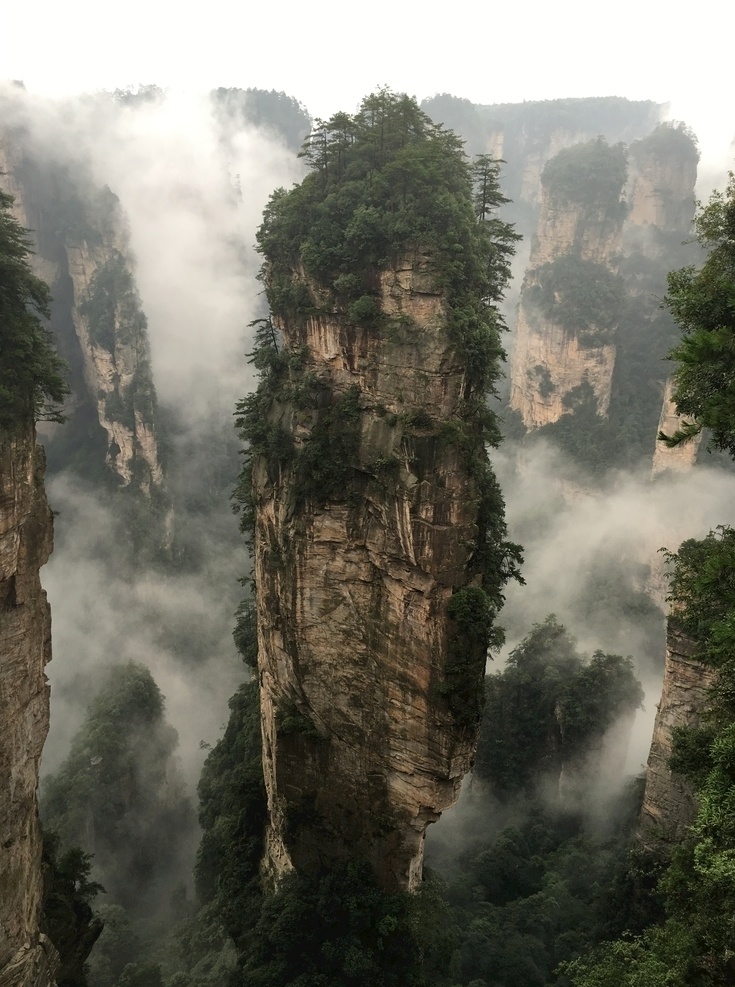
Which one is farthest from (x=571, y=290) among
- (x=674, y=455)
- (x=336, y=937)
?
(x=336, y=937)

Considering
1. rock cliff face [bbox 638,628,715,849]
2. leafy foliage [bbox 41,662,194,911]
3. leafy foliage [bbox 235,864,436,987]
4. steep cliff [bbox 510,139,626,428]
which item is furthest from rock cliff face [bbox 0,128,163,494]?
rock cliff face [bbox 638,628,715,849]

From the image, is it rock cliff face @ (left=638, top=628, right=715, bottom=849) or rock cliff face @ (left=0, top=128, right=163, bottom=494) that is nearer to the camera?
rock cliff face @ (left=638, top=628, right=715, bottom=849)

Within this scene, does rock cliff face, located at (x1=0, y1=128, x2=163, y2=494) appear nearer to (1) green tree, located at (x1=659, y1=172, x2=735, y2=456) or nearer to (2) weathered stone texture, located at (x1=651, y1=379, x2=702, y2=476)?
(2) weathered stone texture, located at (x1=651, y1=379, x2=702, y2=476)

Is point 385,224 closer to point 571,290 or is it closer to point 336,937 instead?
point 336,937

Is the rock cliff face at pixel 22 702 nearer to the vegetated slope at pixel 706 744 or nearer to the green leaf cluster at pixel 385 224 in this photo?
the green leaf cluster at pixel 385 224

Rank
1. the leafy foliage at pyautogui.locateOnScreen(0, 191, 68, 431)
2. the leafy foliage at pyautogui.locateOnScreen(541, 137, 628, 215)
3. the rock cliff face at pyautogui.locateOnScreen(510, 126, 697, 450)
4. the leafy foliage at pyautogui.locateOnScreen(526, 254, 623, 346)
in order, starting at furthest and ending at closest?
the leafy foliage at pyautogui.locateOnScreen(541, 137, 628, 215) → the rock cliff face at pyautogui.locateOnScreen(510, 126, 697, 450) → the leafy foliage at pyautogui.locateOnScreen(526, 254, 623, 346) → the leafy foliage at pyautogui.locateOnScreen(0, 191, 68, 431)
